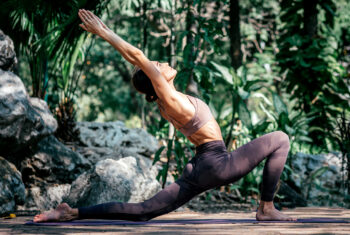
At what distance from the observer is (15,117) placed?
16.6 feet

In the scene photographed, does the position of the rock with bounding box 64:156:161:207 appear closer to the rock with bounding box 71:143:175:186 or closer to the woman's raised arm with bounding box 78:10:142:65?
the rock with bounding box 71:143:175:186

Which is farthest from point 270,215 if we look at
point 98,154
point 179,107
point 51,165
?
point 98,154

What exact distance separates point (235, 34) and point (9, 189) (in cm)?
486

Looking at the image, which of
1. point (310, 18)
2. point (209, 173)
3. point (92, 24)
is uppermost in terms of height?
point (310, 18)

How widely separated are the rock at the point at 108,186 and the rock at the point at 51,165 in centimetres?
145

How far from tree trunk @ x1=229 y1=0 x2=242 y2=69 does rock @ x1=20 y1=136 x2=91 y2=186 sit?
329 centimetres

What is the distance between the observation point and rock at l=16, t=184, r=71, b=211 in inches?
238

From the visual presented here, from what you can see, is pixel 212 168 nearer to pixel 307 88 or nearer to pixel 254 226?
pixel 254 226

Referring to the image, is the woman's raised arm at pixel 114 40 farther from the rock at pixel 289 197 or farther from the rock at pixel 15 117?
the rock at pixel 289 197

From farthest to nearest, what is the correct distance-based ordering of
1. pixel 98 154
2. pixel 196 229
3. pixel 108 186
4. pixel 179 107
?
pixel 98 154, pixel 108 186, pixel 179 107, pixel 196 229

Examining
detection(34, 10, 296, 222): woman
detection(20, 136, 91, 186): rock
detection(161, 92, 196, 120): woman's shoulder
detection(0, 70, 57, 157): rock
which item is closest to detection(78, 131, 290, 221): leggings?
detection(34, 10, 296, 222): woman

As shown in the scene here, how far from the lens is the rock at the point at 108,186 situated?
16.7ft

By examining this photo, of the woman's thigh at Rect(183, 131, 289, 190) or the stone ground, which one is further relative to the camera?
the woman's thigh at Rect(183, 131, 289, 190)

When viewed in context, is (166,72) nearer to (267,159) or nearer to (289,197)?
(267,159)
